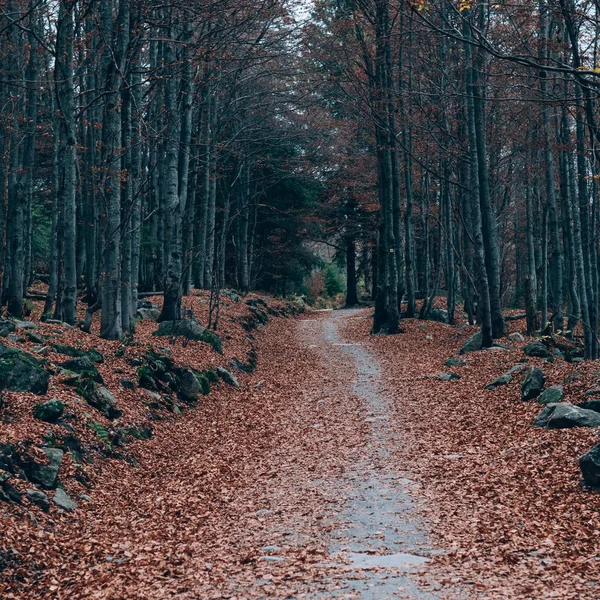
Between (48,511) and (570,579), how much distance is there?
5.12 m

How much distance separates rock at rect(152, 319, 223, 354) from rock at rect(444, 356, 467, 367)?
6.20 metres

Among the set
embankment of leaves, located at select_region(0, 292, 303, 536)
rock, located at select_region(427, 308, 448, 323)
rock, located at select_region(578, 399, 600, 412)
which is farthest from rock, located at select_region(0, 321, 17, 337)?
A: rock, located at select_region(427, 308, 448, 323)

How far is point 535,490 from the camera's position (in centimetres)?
789

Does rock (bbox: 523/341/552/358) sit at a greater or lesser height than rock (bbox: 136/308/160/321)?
lesser

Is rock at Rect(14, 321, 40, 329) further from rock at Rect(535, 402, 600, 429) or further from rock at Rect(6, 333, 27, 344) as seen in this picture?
rock at Rect(535, 402, 600, 429)

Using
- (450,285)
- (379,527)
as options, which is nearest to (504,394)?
(379,527)

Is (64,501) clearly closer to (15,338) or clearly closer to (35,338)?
(15,338)

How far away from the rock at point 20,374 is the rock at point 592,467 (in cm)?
719

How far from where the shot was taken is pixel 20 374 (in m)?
9.20

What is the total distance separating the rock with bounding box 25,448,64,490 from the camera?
24.2 ft

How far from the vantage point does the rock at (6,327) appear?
11.5 metres

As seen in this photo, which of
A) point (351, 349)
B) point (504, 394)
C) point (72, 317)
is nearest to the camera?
point (504, 394)

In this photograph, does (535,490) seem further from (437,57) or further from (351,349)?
(437,57)

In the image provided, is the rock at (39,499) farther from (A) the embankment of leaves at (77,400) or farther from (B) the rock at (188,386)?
(B) the rock at (188,386)
